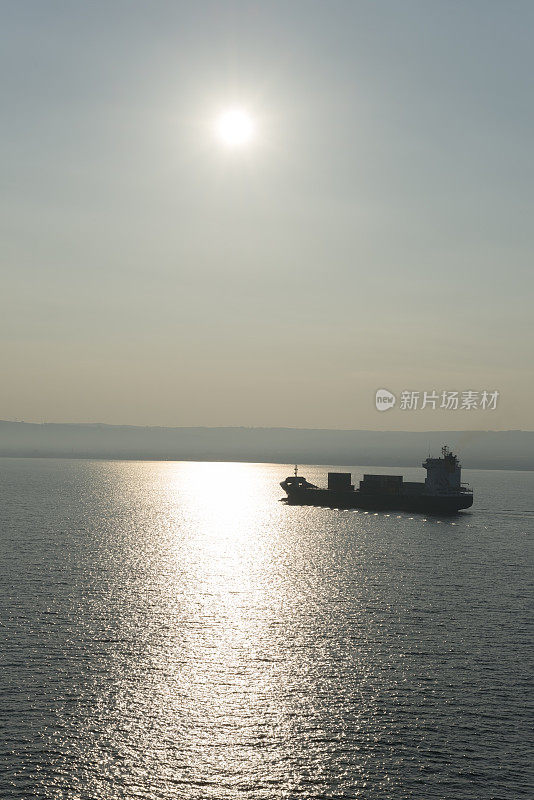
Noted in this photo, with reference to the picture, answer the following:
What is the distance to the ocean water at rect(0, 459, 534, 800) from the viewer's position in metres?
34.6

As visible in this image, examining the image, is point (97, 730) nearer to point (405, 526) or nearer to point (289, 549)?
point (289, 549)

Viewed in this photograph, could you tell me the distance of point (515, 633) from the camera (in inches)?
2422

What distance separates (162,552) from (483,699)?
81.7 m

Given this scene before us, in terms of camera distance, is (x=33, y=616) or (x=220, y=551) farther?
(x=220, y=551)

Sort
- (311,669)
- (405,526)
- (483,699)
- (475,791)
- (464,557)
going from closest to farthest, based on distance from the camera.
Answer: (475,791)
(483,699)
(311,669)
(464,557)
(405,526)

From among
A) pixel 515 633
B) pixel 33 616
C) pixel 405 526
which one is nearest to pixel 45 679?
pixel 33 616

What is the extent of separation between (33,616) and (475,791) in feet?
148

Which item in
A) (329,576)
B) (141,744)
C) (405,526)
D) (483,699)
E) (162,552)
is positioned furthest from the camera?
(405,526)

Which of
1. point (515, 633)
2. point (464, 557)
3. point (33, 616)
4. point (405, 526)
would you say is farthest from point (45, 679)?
point (405, 526)

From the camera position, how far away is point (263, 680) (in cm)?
4925

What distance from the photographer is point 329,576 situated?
94875mm

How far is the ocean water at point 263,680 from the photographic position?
34562 millimetres

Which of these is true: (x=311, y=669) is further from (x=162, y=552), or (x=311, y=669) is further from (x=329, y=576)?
(x=162, y=552)

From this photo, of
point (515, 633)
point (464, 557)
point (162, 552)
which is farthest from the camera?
point (162, 552)
